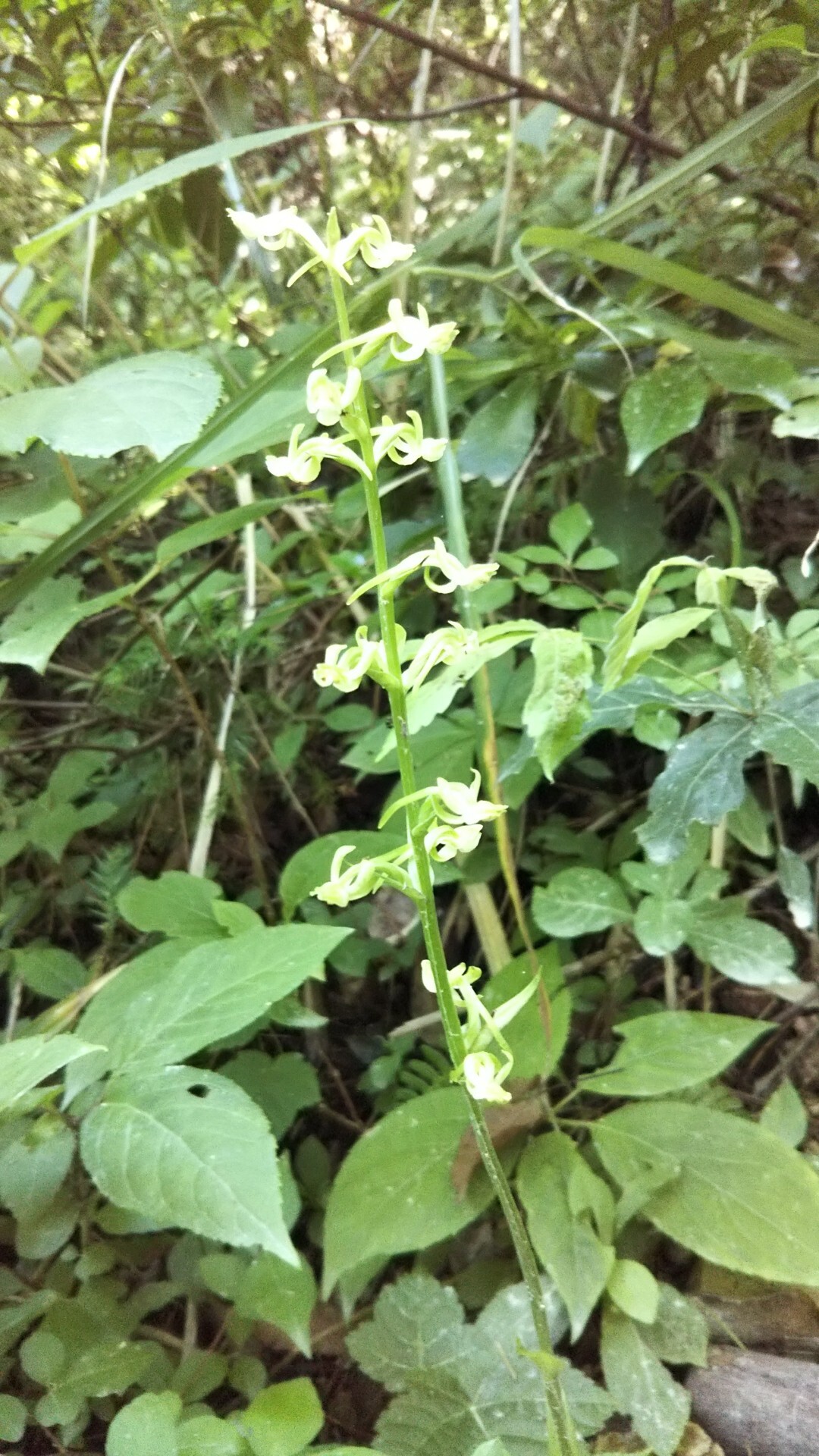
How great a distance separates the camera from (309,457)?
0.46 metres

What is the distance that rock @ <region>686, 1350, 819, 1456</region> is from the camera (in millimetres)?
631

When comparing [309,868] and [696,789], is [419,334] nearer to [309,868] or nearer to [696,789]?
[696,789]

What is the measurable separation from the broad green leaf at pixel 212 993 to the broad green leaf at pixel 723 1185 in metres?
0.31

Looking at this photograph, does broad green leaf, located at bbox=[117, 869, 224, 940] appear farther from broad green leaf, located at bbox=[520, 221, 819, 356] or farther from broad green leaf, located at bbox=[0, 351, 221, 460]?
broad green leaf, located at bbox=[520, 221, 819, 356]

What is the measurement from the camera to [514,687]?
918mm

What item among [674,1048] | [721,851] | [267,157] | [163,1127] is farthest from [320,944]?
[267,157]

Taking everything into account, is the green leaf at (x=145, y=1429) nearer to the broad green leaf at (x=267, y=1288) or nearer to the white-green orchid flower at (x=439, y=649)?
the broad green leaf at (x=267, y=1288)

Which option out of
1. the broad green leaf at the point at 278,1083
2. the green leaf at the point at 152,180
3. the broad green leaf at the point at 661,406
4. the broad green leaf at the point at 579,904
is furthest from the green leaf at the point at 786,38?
the broad green leaf at the point at 278,1083

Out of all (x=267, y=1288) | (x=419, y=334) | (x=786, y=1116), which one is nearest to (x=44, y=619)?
(x=419, y=334)

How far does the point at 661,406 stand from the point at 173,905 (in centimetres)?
69

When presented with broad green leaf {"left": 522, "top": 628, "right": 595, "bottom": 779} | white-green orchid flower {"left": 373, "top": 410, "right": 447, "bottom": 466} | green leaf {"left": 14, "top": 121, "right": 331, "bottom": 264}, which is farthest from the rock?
green leaf {"left": 14, "top": 121, "right": 331, "bottom": 264}

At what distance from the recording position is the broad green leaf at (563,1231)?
65cm

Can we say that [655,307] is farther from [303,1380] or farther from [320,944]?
[303,1380]

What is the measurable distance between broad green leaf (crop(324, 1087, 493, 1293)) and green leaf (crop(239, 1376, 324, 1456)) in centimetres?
7
